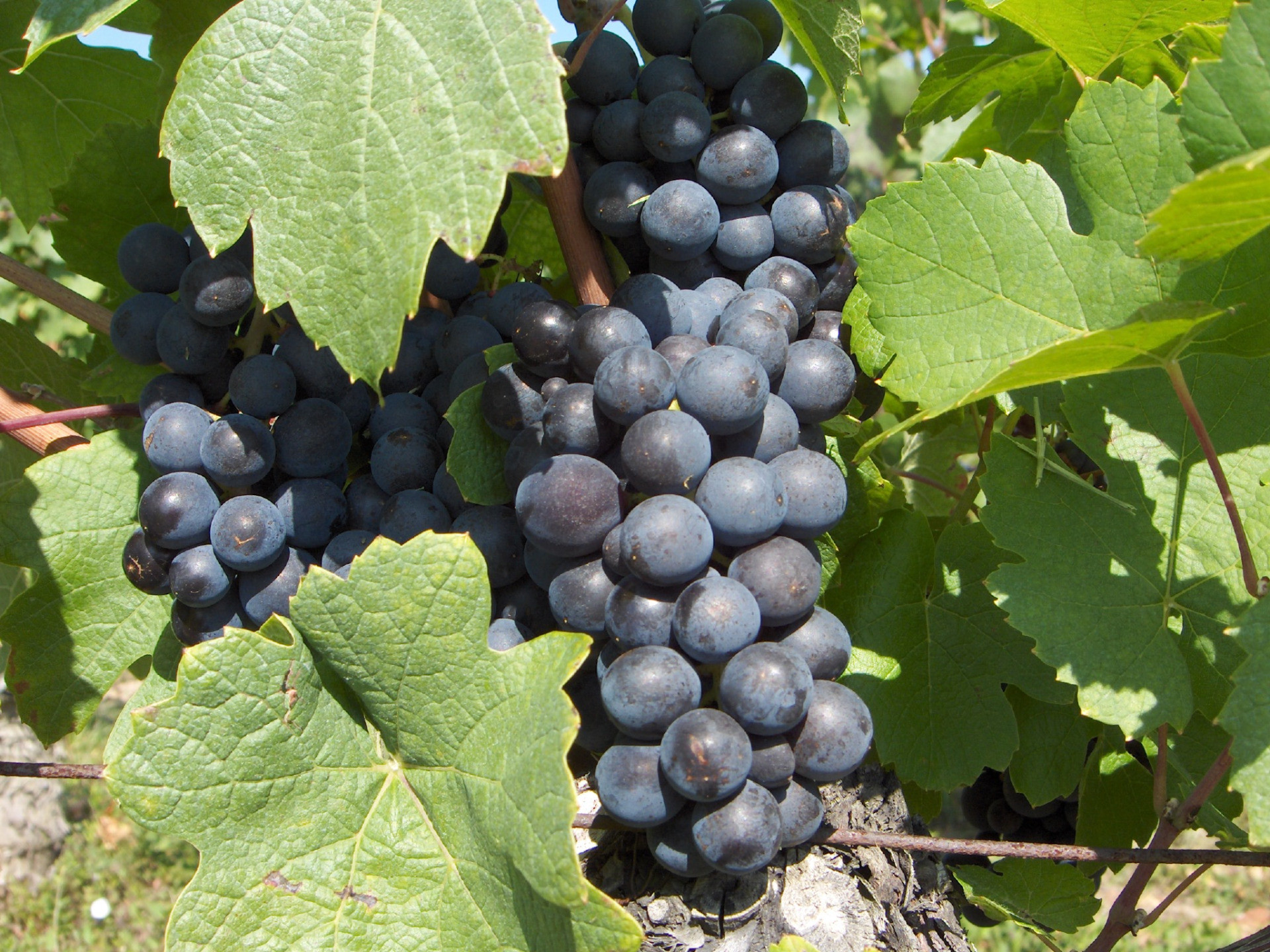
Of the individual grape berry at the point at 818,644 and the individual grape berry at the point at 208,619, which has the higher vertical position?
the individual grape berry at the point at 208,619

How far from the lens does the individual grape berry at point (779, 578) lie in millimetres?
988

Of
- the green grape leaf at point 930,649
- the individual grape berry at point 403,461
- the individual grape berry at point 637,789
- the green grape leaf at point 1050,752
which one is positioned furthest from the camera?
the green grape leaf at point 1050,752

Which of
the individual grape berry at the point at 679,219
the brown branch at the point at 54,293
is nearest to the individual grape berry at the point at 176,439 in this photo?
the brown branch at the point at 54,293

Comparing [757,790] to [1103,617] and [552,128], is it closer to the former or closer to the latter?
[1103,617]

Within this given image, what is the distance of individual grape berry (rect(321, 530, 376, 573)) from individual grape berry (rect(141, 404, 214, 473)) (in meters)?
0.19

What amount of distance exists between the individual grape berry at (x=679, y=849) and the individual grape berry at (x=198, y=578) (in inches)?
23.6

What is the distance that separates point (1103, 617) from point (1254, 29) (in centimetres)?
61

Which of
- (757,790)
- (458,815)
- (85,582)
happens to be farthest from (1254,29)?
(85,582)

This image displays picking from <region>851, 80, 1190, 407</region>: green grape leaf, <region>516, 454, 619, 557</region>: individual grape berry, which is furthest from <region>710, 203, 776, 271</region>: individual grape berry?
<region>516, 454, 619, 557</region>: individual grape berry

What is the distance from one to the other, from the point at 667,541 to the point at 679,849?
0.32 meters

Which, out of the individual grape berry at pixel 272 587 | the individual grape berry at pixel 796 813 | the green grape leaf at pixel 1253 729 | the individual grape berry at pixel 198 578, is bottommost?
the individual grape berry at pixel 796 813

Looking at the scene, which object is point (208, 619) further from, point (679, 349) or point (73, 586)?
point (679, 349)

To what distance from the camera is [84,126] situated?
1796 millimetres

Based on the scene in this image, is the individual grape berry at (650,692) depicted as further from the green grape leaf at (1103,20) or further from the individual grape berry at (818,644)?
the green grape leaf at (1103,20)
